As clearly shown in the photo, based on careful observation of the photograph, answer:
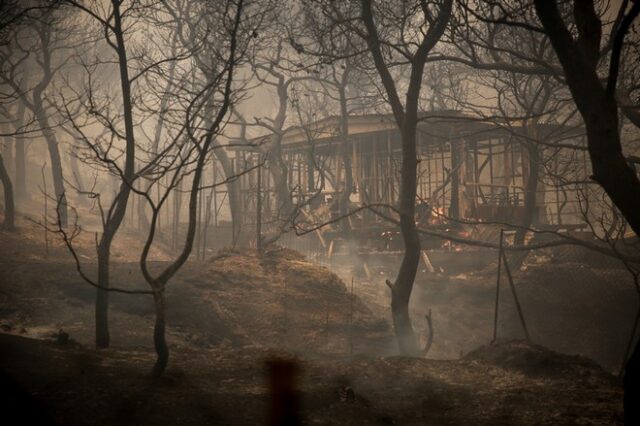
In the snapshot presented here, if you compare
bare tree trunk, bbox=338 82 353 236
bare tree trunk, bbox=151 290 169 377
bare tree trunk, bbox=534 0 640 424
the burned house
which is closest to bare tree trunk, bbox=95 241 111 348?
bare tree trunk, bbox=151 290 169 377

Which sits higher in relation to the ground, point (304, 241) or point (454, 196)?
point (454, 196)

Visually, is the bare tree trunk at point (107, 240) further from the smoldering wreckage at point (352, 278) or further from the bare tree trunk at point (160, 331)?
the bare tree trunk at point (160, 331)

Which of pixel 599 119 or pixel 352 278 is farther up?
pixel 599 119

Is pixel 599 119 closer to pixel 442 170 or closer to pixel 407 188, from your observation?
pixel 407 188

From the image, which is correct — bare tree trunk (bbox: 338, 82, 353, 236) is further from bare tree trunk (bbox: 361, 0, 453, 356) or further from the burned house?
bare tree trunk (bbox: 361, 0, 453, 356)

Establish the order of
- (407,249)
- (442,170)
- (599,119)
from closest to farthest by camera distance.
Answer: (599,119), (407,249), (442,170)

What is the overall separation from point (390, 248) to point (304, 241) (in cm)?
401

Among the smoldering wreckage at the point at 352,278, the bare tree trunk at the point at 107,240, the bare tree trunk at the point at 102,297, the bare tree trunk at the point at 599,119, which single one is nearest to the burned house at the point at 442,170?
the smoldering wreckage at the point at 352,278

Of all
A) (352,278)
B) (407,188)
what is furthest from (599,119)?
(352,278)

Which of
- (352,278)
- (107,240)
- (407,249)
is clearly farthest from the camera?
(352,278)

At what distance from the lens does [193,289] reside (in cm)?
1049

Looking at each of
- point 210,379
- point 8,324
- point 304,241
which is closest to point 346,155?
point 304,241

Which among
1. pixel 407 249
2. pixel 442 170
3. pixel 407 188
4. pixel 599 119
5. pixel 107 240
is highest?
pixel 442 170

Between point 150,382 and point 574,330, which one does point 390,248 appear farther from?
point 150,382
